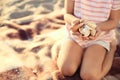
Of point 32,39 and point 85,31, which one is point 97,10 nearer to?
point 85,31

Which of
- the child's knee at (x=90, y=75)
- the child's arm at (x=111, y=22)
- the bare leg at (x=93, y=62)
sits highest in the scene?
the child's arm at (x=111, y=22)

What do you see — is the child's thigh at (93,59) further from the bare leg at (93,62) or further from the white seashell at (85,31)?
the white seashell at (85,31)

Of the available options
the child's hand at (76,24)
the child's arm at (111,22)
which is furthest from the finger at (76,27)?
the child's arm at (111,22)

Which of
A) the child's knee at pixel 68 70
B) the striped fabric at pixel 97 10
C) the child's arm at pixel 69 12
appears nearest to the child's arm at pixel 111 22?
the striped fabric at pixel 97 10

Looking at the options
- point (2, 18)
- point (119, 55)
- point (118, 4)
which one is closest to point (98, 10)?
point (118, 4)

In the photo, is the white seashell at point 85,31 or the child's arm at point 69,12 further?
the child's arm at point 69,12

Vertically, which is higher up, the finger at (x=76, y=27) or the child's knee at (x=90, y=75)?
the finger at (x=76, y=27)

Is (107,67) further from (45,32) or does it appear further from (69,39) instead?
(45,32)

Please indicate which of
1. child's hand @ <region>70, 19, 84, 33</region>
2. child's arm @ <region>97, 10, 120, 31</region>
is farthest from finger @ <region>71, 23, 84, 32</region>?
child's arm @ <region>97, 10, 120, 31</region>
